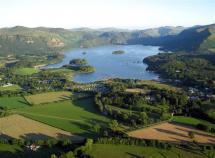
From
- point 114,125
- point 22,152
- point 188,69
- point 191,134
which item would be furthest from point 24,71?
point 191,134

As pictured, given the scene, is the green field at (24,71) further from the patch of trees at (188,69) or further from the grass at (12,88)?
the patch of trees at (188,69)

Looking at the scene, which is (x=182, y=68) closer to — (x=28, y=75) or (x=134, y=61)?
(x=134, y=61)

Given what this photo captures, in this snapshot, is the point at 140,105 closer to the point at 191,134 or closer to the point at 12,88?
the point at 191,134

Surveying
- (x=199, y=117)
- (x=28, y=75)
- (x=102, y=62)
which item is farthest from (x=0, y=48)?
(x=199, y=117)

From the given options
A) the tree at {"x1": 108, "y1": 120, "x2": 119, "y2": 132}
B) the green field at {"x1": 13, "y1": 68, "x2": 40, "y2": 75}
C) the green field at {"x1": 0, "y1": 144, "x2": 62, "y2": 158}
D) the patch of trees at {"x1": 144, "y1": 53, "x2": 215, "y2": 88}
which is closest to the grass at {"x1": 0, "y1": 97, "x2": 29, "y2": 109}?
the tree at {"x1": 108, "y1": 120, "x2": 119, "y2": 132}

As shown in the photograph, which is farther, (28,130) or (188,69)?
(188,69)

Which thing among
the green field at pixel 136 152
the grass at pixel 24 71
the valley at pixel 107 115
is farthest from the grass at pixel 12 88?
the green field at pixel 136 152
